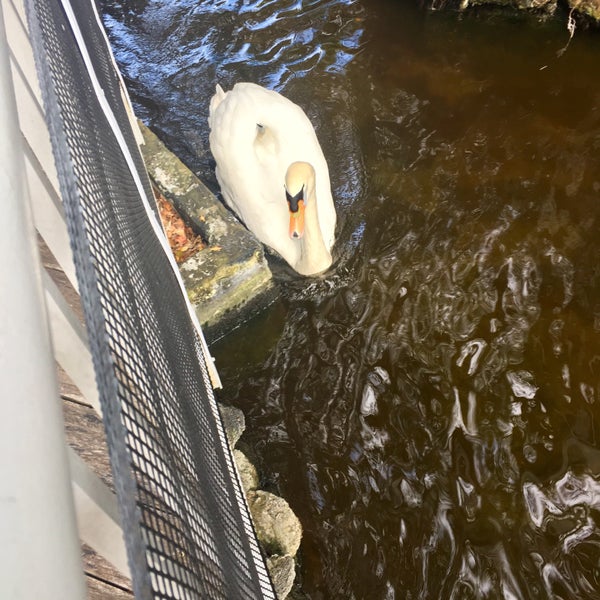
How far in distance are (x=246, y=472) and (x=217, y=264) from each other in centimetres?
120

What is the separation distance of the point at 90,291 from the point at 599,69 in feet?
16.6

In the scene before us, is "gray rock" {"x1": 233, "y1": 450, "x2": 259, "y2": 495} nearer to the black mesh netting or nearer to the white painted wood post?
the black mesh netting

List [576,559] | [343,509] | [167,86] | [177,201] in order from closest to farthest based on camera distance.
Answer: [576,559]
[343,509]
[177,201]
[167,86]

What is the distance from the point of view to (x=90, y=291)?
0.74 m

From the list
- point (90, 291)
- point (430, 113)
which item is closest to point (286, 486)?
point (90, 291)

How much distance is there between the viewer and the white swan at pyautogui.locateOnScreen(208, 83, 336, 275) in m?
3.75

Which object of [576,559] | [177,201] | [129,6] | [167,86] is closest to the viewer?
[576,559]

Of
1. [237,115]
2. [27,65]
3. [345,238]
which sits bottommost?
[345,238]

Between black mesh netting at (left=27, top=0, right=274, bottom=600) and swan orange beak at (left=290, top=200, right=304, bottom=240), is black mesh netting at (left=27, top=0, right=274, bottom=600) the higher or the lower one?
the higher one

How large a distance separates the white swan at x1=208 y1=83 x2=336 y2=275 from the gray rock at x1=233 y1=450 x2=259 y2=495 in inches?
50.6

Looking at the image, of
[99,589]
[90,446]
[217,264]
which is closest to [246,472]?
[217,264]

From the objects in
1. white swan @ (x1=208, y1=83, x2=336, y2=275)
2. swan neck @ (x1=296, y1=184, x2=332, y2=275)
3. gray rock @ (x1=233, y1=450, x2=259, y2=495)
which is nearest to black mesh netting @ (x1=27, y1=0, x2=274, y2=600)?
gray rock @ (x1=233, y1=450, x2=259, y2=495)

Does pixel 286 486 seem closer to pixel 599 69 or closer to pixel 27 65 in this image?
pixel 27 65

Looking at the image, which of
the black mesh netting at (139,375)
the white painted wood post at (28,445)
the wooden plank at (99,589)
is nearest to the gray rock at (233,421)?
the black mesh netting at (139,375)
